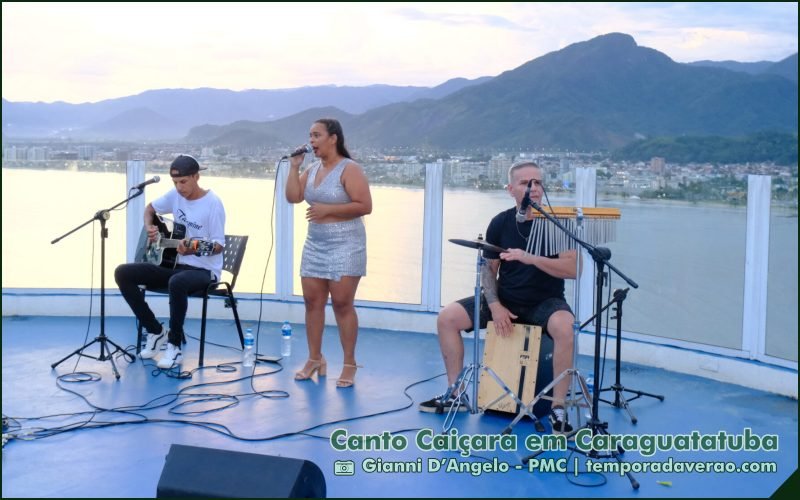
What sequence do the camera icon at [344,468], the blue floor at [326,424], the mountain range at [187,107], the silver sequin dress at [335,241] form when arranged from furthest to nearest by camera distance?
the mountain range at [187,107] < the silver sequin dress at [335,241] < the camera icon at [344,468] < the blue floor at [326,424]

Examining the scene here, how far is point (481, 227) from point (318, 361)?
208 centimetres

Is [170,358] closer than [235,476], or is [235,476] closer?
[235,476]

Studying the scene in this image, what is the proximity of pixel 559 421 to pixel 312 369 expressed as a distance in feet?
5.88

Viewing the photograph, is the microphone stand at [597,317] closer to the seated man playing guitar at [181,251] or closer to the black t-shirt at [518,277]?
the black t-shirt at [518,277]

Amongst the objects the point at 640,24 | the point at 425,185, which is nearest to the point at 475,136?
the point at 425,185

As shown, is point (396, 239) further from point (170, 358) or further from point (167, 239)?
point (170, 358)

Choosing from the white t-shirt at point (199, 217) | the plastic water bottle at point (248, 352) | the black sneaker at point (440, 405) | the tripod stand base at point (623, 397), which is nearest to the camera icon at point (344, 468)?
the black sneaker at point (440, 405)

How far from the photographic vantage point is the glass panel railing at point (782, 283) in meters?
5.17

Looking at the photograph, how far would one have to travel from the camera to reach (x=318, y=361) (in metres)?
5.28

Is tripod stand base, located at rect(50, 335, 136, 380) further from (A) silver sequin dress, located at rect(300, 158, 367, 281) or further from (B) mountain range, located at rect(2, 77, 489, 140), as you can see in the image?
(B) mountain range, located at rect(2, 77, 489, 140)

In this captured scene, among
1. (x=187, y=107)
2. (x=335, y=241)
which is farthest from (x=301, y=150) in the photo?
(x=187, y=107)

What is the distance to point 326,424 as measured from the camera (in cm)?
424

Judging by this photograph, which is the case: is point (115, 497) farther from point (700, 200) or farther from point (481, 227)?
point (700, 200)

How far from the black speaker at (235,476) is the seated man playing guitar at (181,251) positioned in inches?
110
